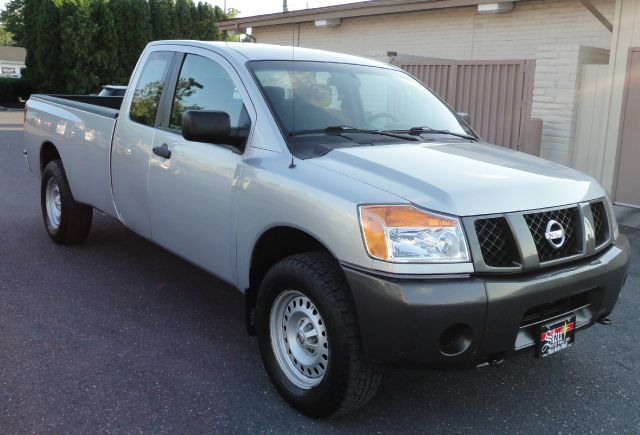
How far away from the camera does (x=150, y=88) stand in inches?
191

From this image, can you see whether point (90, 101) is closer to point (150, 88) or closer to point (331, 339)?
point (150, 88)

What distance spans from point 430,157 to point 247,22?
1634 cm

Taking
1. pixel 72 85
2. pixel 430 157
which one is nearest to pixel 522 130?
pixel 430 157

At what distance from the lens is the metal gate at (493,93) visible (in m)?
9.28

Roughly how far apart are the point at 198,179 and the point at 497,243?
189 cm

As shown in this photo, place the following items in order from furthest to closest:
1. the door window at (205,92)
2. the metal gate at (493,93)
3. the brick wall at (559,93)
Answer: the metal gate at (493,93) → the brick wall at (559,93) → the door window at (205,92)

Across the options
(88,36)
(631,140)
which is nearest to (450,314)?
(631,140)

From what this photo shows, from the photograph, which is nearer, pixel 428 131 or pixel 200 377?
pixel 200 377

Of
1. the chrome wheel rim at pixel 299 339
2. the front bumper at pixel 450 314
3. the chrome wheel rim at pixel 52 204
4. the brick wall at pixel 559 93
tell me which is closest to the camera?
the front bumper at pixel 450 314

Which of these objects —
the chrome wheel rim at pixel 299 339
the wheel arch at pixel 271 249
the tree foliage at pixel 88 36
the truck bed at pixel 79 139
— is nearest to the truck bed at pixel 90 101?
the truck bed at pixel 79 139

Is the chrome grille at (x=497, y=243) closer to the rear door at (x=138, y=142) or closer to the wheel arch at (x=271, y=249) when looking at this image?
the wheel arch at (x=271, y=249)

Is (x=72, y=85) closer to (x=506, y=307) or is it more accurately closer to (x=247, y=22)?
(x=247, y=22)

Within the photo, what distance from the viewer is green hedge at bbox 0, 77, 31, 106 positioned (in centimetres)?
3219

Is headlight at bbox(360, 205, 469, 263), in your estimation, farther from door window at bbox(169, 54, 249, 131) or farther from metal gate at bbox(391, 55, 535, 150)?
metal gate at bbox(391, 55, 535, 150)
